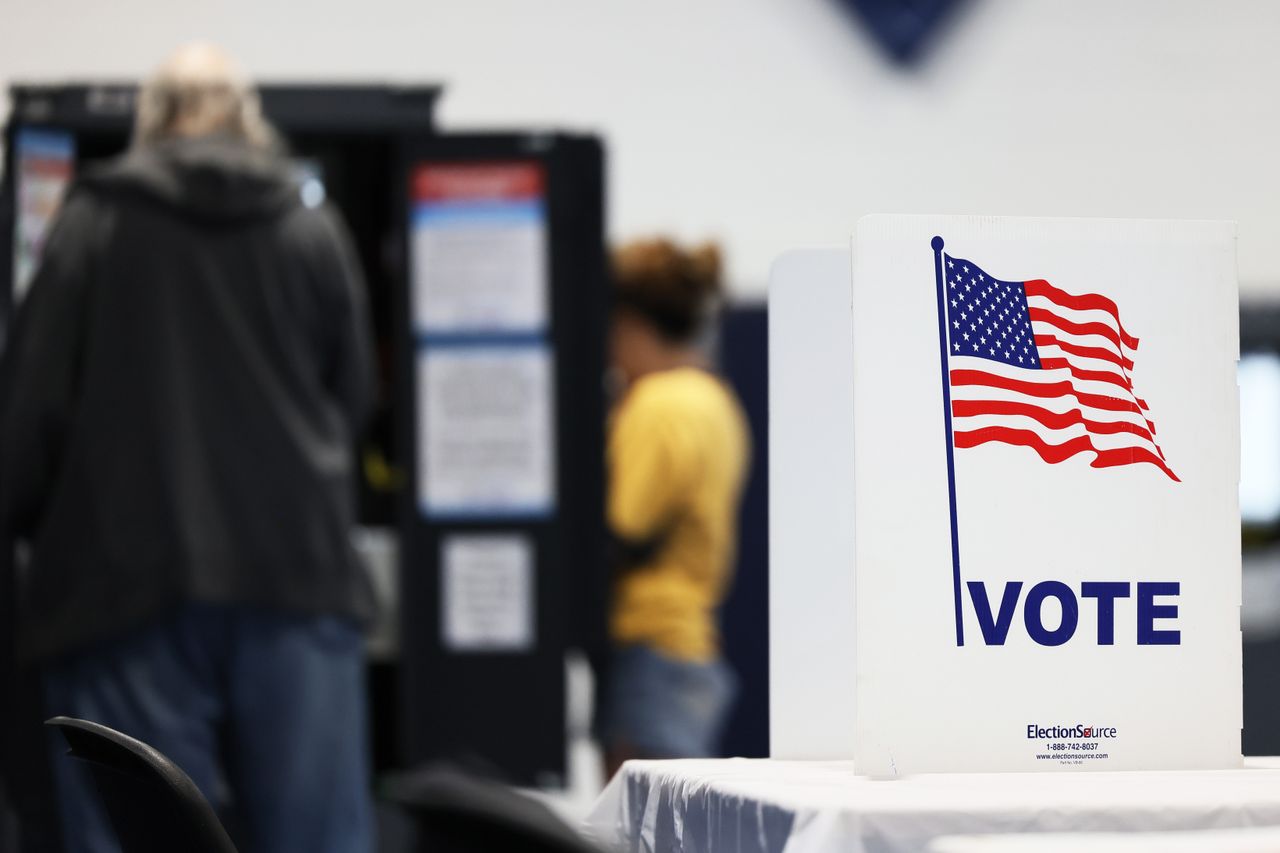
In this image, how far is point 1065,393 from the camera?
1.14 m

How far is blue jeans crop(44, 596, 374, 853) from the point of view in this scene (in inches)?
102

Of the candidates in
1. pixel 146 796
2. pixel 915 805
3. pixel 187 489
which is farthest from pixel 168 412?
pixel 915 805

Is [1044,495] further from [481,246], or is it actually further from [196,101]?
[481,246]

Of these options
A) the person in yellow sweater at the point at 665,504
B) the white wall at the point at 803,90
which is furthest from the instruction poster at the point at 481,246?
the white wall at the point at 803,90

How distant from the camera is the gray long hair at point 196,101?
2.79 meters

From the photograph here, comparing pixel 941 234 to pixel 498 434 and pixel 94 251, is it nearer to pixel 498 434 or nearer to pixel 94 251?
Answer: pixel 94 251

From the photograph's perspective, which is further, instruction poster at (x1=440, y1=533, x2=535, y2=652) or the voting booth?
instruction poster at (x1=440, y1=533, x2=535, y2=652)

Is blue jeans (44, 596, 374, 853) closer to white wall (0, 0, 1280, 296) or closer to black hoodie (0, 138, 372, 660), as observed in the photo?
black hoodie (0, 138, 372, 660)

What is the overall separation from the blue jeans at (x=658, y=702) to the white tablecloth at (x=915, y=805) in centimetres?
216

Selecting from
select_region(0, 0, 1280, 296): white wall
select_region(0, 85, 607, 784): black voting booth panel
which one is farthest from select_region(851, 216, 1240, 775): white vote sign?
select_region(0, 0, 1280, 296): white wall

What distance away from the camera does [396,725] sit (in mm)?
4395

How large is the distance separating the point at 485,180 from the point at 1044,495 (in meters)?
2.87

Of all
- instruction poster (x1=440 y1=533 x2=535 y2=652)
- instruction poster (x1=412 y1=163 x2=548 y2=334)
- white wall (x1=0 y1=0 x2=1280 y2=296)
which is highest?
white wall (x1=0 y1=0 x2=1280 y2=296)

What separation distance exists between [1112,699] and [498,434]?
2820mm
